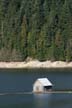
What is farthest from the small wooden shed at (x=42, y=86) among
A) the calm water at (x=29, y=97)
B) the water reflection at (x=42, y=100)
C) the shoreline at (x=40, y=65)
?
the shoreline at (x=40, y=65)

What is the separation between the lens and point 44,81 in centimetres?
10919

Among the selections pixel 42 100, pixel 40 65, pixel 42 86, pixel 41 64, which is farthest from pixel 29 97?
pixel 41 64

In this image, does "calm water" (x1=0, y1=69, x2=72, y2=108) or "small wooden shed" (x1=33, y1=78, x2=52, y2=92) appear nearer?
"calm water" (x1=0, y1=69, x2=72, y2=108)

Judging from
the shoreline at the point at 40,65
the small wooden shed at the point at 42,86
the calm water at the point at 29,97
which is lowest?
the shoreline at the point at 40,65

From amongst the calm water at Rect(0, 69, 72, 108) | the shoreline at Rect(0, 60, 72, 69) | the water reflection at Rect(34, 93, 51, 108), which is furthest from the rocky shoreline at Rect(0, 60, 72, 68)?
the water reflection at Rect(34, 93, 51, 108)

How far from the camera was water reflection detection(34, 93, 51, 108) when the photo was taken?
88.6 metres

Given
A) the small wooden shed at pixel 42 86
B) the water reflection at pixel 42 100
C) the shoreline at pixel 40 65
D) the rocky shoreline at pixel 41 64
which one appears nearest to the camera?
the water reflection at pixel 42 100

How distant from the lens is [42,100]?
94562 millimetres

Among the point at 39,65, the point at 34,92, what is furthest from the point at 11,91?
the point at 39,65

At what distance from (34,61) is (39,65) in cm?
791

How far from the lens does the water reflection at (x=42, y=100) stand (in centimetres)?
8862

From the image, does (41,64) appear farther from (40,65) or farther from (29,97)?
(29,97)

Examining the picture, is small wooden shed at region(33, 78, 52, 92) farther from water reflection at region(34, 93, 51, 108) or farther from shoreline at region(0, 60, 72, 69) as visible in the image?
shoreline at region(0, 60, 72, 69)

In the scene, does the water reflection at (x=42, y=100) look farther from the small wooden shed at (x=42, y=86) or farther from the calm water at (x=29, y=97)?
the small wooden shed at (x=42, y=86)
